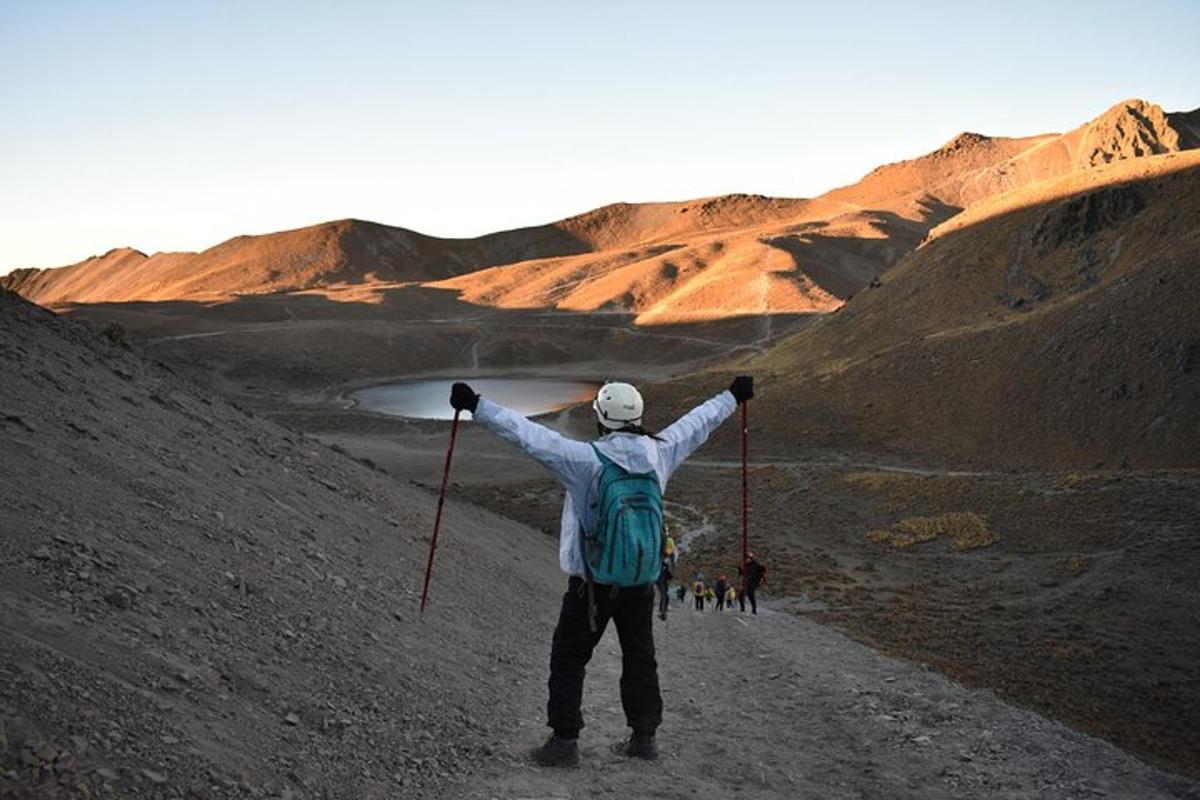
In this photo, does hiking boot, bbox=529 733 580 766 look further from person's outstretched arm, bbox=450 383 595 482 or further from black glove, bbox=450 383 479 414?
black glove, bbox=450 383 479 414

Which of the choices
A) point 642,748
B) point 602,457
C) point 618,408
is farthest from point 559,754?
point 618,408

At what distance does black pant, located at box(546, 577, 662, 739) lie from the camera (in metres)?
7.09

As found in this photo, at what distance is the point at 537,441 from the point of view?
6.78 metres

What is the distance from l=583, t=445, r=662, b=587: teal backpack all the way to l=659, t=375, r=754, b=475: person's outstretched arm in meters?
0.34

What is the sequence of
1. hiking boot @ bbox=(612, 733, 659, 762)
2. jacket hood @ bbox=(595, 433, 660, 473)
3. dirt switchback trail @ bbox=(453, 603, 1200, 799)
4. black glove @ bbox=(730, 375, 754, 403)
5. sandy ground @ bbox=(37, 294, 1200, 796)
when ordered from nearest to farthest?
jacket hood @ bbox=(595, 433, 660, 473) → dirt switchback trail @ bbox=(453, 603, 1200, 799) → hiking boot @ bbox=(612, 733, 659, 762) → black glove @ bbox=(730, 375, 754, 403) → sandy ground @ bbox=(37, 294, 1200, 796)

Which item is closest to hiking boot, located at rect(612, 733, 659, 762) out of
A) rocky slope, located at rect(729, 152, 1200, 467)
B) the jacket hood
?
the jacket hood

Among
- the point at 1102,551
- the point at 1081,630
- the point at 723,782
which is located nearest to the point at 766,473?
the point at 1102,551

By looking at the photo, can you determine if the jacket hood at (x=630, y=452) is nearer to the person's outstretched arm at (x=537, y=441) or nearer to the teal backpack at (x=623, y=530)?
the teal backpack at (x=623, y=530)

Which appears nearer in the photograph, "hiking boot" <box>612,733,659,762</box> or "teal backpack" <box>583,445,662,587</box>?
"teal backpack" <box>583,445,662,587</box>

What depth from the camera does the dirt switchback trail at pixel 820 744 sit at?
7.45m

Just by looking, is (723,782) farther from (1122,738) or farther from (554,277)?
(554,277)

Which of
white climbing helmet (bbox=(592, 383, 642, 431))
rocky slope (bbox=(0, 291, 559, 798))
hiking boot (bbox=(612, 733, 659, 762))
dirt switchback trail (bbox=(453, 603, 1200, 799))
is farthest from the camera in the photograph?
hiking boot (bbox=(612, 733, 659, 762))

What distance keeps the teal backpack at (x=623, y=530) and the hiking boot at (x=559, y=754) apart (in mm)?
1454

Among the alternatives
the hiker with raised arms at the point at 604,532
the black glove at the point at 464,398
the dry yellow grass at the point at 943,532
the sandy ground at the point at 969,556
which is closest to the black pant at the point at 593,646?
the hiker with raised arms at the point at 604,532
